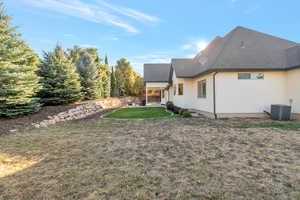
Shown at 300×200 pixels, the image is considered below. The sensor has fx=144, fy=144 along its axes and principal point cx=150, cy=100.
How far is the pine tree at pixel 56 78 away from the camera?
1157cm

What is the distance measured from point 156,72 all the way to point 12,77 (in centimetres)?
1804

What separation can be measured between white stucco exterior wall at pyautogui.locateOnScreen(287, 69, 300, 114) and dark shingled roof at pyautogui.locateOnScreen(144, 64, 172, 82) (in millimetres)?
14241

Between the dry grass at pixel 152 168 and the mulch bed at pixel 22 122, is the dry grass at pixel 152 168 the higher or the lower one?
the lower one

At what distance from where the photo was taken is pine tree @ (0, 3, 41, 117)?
7.70 m

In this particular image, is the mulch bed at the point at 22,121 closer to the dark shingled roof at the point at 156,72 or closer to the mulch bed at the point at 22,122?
the mulch bed at the point at 22,122

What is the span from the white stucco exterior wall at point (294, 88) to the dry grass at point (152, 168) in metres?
4.86

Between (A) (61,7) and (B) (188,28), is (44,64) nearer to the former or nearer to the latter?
(A) (61,7)

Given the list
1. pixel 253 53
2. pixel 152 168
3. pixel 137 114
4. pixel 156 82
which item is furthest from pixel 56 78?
pixel 253 53

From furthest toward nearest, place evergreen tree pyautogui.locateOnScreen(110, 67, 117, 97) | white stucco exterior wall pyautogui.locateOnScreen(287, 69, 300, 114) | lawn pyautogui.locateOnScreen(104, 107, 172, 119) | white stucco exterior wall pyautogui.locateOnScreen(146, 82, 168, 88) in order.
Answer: evergreen tree pyautogui.locateOnScreen(110, 67, 117, 97) < white stucco exterior wall pyautogui.locateOnScreen(146, 82, 168, 88) < lawn pyautogui.locateOnScreen(104, 107, 172, 119) < white stucco exterior wall pyautogui.locateOnScreen(287, 69, 300, 114)

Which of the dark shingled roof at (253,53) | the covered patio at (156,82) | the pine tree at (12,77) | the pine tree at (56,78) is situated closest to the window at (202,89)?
the dark shingled roof at (253,53)

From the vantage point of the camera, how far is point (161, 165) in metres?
3.18

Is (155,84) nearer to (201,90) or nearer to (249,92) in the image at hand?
(201,90)

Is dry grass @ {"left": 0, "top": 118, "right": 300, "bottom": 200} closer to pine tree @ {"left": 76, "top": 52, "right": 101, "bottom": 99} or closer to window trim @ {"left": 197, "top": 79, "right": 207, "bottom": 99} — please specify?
window trim @ {"left": 197, "top": 79, "right": 207, "bottom": 99}

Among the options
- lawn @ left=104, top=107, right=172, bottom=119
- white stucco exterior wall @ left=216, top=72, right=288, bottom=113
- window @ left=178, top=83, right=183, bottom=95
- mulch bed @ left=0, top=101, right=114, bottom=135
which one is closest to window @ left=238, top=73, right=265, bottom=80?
white stucco exterior wall @ left=216, top=72, right=288, bottom=113
